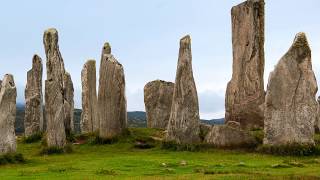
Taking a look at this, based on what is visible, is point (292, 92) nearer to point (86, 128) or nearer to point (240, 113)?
point (240, 113)

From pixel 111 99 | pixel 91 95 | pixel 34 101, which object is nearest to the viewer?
pixel 111 99

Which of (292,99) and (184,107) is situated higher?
(292,99)

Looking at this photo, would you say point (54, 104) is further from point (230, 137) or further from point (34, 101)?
point (34, 101)

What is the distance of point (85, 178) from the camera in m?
26.2

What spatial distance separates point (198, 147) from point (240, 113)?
1039cm

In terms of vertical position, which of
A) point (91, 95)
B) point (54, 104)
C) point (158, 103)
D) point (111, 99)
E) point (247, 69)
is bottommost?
point (54, 104)

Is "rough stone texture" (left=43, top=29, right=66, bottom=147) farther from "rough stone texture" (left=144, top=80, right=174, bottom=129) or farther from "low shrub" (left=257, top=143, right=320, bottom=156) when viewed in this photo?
"rough stone texture" (left=144, top=80, right=174, bottom=129)

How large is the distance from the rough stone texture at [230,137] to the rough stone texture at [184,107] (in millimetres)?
1701

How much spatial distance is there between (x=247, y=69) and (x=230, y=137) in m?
11.5

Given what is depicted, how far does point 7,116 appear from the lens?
35.0 m

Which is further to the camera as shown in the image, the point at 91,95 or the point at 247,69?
the point at 91,95

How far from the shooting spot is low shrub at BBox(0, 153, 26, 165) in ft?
113

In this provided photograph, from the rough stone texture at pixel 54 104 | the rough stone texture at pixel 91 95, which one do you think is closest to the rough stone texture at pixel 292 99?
the rough stone texture at pixel 54 104

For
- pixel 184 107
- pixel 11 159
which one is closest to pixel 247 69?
pixel 184 107
